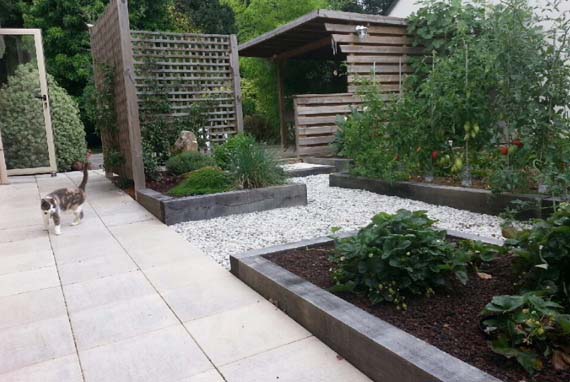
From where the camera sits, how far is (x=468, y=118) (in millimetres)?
4383

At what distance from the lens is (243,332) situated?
2084 millimetres

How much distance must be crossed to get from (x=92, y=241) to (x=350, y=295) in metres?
2.55

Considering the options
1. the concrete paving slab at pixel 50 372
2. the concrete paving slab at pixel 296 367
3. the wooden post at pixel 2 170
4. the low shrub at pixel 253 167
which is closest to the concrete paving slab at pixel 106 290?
the concrete paving slab at pixel 50 372

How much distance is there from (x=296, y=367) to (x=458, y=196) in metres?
3.17

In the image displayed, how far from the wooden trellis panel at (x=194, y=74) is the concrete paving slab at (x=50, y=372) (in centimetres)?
464

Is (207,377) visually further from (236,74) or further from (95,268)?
(236,74)

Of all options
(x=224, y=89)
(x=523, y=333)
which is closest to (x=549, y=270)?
(x=523, y=333)

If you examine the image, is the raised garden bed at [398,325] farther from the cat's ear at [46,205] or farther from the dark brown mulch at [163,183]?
the dark brown mulch at [163,183]

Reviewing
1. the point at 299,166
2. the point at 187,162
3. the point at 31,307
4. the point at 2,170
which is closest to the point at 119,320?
the point at 31,307

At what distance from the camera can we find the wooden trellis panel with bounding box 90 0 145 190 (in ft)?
17.3

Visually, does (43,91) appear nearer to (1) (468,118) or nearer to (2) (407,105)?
(2) (407,105)

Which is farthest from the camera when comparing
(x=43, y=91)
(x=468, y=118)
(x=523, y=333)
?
(x=43, y=91)

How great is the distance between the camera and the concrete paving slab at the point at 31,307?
2350 millimetres

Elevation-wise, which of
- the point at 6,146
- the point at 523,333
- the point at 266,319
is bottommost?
the point at 266,319
